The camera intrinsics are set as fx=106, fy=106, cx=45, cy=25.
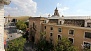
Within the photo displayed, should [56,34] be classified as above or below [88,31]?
below

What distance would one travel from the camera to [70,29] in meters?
18.6

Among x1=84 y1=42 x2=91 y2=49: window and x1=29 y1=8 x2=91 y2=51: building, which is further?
x1=29 y1=8 x2=91 y2=51: building

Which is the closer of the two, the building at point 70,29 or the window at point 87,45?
the window at point 87,45

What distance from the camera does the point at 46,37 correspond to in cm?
2478

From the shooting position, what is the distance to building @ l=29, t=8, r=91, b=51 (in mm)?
16109

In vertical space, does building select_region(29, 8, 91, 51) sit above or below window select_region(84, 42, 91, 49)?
above

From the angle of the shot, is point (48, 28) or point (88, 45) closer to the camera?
point (88, 45)

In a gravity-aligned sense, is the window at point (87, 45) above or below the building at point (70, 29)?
below

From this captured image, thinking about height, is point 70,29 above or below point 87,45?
above

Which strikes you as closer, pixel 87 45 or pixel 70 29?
pixel 87 45

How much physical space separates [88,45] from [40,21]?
13.8 metres

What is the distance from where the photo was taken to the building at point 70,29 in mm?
16109

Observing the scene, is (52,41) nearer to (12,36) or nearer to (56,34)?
(56,34)

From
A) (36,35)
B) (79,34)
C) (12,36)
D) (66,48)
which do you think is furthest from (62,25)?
(12,36)
